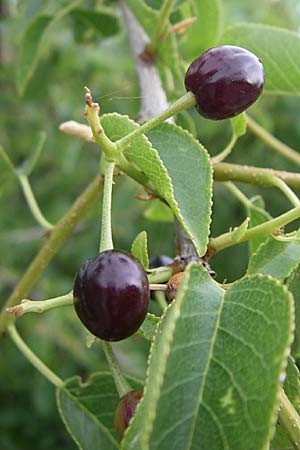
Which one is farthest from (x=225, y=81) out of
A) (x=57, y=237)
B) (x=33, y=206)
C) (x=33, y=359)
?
(x=33, y=206)

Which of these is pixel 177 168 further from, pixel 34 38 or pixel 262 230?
pixel 34 38

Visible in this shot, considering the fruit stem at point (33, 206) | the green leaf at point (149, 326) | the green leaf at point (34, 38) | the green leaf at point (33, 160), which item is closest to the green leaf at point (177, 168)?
the green leaf at point (149, 326)

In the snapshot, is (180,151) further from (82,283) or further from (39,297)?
(39,297)

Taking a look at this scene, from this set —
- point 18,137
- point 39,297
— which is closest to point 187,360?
point 39,297

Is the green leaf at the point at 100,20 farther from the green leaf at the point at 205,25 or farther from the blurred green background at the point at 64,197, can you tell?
the blurred green background at the point at 64,197

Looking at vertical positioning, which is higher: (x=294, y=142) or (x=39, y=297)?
(x=294, y=142)

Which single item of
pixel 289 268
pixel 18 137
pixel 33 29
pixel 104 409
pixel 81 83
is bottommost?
pixel 18 137
